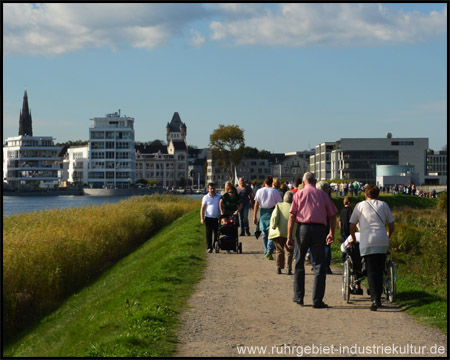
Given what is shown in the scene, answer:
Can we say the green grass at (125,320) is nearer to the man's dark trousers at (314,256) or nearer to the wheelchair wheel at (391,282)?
the man's dark trousers at (314,256)

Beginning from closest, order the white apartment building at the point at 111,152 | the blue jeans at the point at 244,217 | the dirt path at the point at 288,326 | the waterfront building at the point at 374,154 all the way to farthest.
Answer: the dirt path at the point at 288,326, the blue jeans at the point at 244,217, the waterfront building at the point at 374,154, the white apartment building at the point at 111,152

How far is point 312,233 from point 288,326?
6.91 feet

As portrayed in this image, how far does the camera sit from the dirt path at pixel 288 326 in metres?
8.85

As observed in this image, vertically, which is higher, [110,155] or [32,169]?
[110,155]

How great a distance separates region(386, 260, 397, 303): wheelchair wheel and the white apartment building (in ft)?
585

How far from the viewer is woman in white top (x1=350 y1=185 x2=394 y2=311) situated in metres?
11.6

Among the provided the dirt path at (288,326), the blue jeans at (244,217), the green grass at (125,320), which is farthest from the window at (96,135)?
the dirt path at (288,326)

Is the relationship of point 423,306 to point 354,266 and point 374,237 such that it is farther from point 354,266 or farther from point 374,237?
point 354,266

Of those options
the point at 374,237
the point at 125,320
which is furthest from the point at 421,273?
the point at 125,320

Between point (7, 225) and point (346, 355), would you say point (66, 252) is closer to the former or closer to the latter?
point (7, 225)

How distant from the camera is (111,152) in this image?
620 feet

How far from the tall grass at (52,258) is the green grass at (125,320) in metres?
0.72

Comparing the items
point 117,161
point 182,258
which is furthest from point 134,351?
point 117,161

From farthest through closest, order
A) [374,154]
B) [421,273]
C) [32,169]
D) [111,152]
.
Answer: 1. [32,169]
2. [111,152]
3. [374,154]
4. [421,273]
